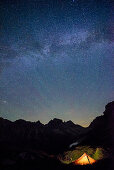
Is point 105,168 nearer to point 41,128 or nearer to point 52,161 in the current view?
point 52,161

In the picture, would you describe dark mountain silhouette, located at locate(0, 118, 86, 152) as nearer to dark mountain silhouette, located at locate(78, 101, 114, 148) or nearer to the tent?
dark mountain silhouette, located at locate(78, 101, 114, 148)

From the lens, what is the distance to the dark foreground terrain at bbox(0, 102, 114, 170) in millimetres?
22494

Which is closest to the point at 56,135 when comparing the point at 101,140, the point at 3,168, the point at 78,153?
the point at 101,140

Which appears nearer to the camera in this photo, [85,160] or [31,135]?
[85,160]

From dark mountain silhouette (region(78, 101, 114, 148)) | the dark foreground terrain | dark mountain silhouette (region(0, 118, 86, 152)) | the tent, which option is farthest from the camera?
dark mountain silhouette (region(0, 118, 86, 152))

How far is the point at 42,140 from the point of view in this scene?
2660 inches

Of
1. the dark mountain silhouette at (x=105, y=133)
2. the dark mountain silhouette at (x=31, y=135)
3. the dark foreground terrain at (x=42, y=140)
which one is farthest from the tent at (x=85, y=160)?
the dark mountain silhouette at (x=31, y=135)

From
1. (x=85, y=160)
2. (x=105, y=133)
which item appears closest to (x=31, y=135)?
(x=105, y=133)

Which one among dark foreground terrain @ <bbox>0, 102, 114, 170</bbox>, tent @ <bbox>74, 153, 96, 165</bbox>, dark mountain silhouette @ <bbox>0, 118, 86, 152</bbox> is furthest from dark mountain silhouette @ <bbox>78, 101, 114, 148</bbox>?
dark mountain silhouette @ <bbox>0, 118, 86, 152</bbox>

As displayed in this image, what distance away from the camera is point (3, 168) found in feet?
65.2

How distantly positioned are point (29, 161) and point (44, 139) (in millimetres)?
47053

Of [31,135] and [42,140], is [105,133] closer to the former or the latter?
[42,140]

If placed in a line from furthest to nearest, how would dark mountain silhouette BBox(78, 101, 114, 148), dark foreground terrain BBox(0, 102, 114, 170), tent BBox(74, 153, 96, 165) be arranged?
dark mountain silhouette BBox(78, 101, 114, 148) → tent BBox(74, 153, 96, 165) → dark foreground terrain BBox(0, 102, 114, 170)

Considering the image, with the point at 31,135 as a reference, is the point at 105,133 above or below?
below
